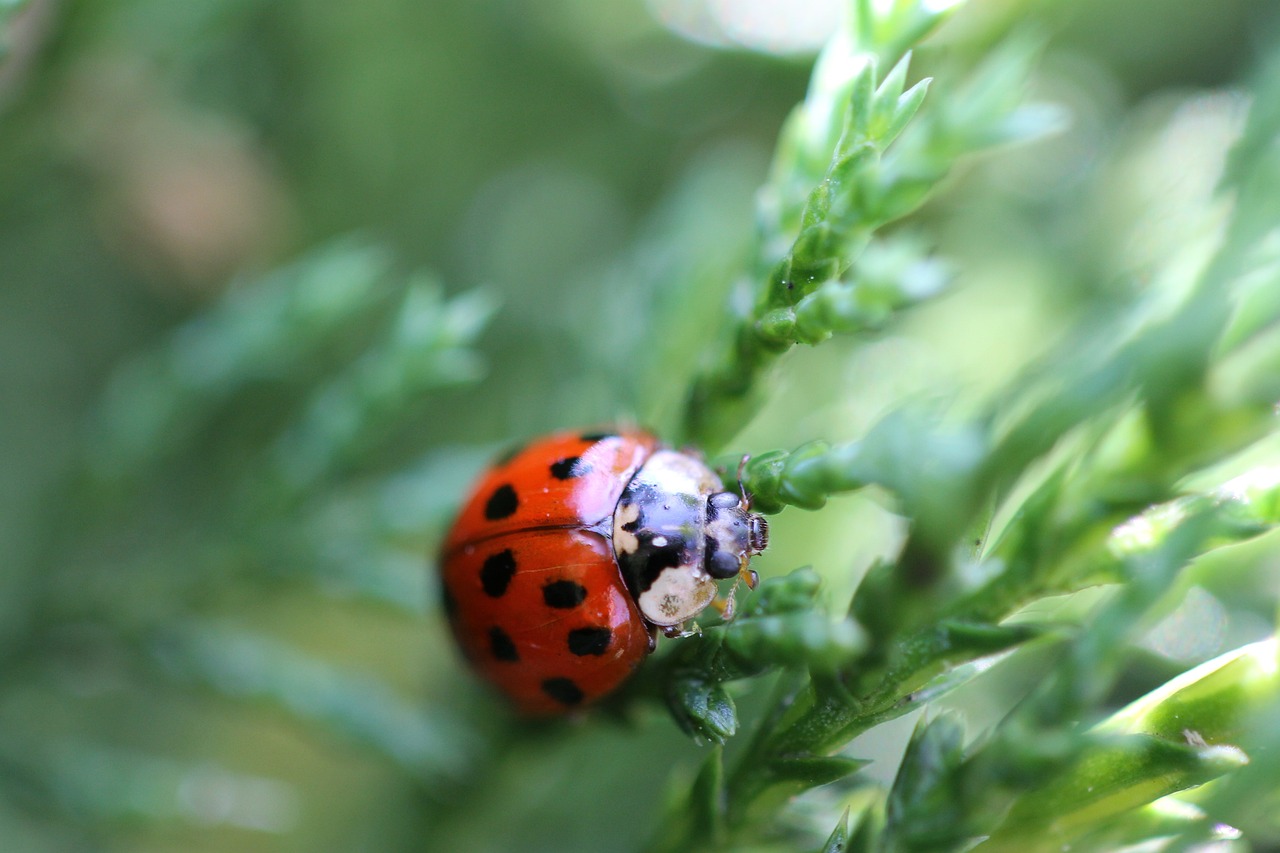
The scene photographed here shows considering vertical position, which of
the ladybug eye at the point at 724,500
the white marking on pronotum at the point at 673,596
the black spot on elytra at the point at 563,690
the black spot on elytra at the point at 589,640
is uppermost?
the ladybug eye at the point at 724,500

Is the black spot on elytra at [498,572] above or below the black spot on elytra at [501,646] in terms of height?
above

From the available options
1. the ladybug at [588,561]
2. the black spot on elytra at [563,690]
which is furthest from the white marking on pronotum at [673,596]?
the black spot on elytra at [563,690]

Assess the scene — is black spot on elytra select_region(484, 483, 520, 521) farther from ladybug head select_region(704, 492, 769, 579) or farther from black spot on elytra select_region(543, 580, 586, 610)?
ladybug head select_region(704, 492, 769, 579)

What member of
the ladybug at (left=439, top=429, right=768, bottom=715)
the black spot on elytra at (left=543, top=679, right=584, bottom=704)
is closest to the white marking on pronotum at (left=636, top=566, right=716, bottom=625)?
the ladybug at (left=439, top=429, right=768, bottom=715)

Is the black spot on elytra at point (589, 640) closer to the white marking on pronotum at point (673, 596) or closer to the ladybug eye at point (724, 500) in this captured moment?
the white marking on pronotum at point (673, 596)

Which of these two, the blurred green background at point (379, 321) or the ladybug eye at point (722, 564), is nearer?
the ladybug eye at point (722, 564)

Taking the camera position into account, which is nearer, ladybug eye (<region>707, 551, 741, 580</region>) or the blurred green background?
ladybug eye (<region>707, 551, 741, 580</region>)

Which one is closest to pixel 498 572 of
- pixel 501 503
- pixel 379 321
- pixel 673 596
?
pixel 501 503

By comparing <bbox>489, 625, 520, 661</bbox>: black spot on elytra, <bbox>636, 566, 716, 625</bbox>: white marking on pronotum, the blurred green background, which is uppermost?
the blurred green background
